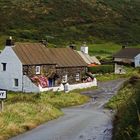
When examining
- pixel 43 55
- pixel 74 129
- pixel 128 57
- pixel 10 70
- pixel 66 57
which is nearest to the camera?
pixel 74 129

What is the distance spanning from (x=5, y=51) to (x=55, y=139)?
43.3 meters

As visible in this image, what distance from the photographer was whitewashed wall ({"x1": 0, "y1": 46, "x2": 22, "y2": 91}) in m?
66.8

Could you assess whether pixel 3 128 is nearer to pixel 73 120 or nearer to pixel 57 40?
pixel 73 120

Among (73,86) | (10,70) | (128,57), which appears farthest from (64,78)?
(128,57)

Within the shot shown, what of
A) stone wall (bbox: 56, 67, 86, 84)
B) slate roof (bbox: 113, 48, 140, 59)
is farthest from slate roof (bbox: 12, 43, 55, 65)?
slate roof (bbox: 113, 48, 140, 59)

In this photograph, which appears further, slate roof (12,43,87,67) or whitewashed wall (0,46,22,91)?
slate roof (12,43,87,67)

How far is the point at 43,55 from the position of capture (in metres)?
71.1

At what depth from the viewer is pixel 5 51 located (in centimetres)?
6812

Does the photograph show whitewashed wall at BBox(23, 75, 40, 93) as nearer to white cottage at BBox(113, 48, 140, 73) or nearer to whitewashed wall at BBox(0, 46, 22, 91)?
whitewashed wall at BBox(0, 46, 22, 91)

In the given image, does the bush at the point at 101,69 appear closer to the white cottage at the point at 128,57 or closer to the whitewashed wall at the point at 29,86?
the white cottage at the point at 128,57

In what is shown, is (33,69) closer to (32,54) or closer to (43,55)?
(32,54)

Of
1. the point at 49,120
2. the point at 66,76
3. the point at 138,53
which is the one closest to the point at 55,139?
the point at 49,120

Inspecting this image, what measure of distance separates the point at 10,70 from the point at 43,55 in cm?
548

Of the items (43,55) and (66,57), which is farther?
(66,57)
